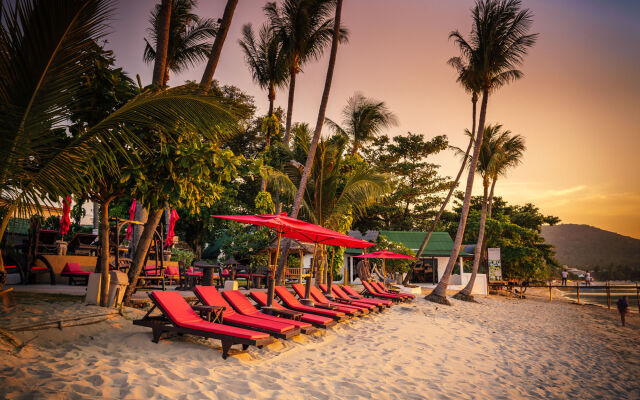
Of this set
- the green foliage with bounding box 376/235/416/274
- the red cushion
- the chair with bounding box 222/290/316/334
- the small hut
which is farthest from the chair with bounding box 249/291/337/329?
the green foliage with bounding box 376/235/416/274

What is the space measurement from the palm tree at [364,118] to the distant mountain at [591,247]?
151371 mm

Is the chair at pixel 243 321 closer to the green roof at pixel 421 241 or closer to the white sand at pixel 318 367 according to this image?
the white sand at pixel 318 367

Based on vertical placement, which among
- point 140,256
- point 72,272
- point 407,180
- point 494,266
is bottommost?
point 72,272

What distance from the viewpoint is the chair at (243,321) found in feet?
17.9

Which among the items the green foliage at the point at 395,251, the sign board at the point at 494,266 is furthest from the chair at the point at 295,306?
the sign board at the point at 494,266

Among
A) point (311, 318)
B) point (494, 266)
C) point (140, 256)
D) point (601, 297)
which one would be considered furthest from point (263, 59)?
point (601, 297)

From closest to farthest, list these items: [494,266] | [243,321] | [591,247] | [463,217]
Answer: [243,321] < [463,217] < [494,266] < [591,247]

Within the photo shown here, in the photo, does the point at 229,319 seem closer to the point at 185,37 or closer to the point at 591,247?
the point at 185,37

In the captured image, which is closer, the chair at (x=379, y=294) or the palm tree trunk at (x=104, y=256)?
the palm tree trunk at (x=104, y=256)

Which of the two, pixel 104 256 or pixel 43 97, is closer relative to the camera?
pixel 43 97

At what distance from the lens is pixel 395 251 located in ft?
→ 68.3

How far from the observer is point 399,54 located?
16.3 m

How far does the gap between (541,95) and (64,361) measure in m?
23.0

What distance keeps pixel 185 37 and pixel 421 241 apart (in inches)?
833
